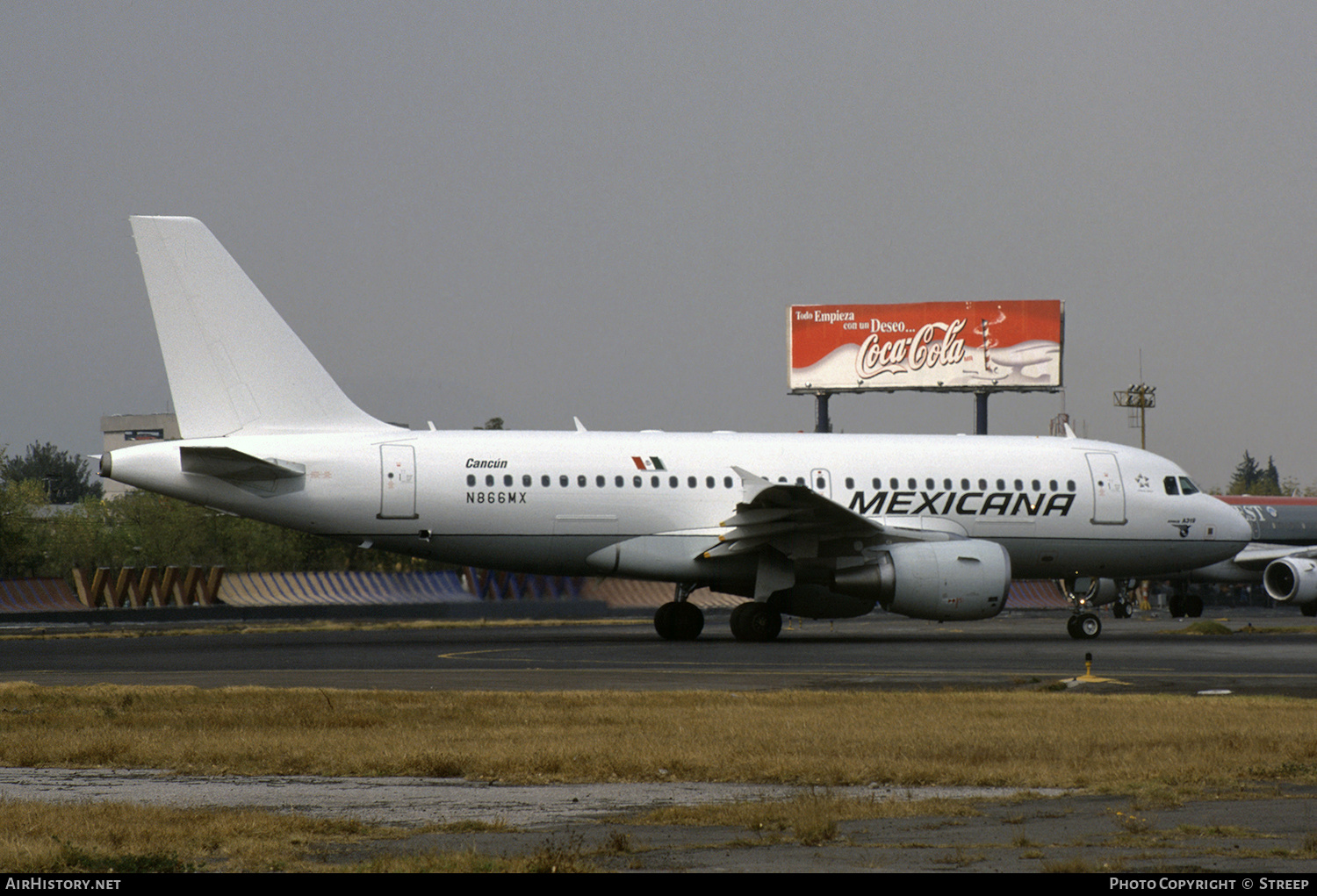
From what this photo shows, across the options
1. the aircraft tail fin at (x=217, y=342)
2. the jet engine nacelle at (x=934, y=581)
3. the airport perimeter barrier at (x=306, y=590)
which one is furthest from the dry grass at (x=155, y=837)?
the airport perimeter barrier at (x=306, y=590)

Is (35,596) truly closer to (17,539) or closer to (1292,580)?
(17,539)

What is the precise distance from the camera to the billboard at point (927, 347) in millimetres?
63250

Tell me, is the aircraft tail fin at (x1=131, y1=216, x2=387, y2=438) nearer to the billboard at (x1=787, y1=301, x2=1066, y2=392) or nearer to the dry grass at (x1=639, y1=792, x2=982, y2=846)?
the dry grass at (x1=639, y1=792, x2=982, y2=846)

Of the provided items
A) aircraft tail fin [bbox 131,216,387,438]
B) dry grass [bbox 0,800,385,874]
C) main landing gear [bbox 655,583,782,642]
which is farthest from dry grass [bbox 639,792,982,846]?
aircraft tail fin [bbox 131,216,387,438]

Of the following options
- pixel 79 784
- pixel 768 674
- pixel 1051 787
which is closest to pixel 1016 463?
pixel 768 674

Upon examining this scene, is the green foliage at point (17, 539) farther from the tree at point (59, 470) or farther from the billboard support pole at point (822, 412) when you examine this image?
the tree at point (59, 470)

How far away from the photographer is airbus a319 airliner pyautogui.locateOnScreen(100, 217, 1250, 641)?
2584 cm

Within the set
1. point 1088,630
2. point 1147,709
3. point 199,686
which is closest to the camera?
point 1147,709

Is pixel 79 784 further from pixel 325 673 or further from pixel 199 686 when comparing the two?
pixel 325 673

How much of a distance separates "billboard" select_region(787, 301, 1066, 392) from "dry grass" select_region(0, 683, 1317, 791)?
49.1 m

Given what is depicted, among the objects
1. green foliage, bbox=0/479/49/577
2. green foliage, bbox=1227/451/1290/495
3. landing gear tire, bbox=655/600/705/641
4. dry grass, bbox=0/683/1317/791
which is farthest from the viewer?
green foliage, bbox=1227/451/1290/495

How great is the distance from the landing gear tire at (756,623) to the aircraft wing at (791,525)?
3.71 ft

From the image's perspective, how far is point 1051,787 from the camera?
9.55 metres
